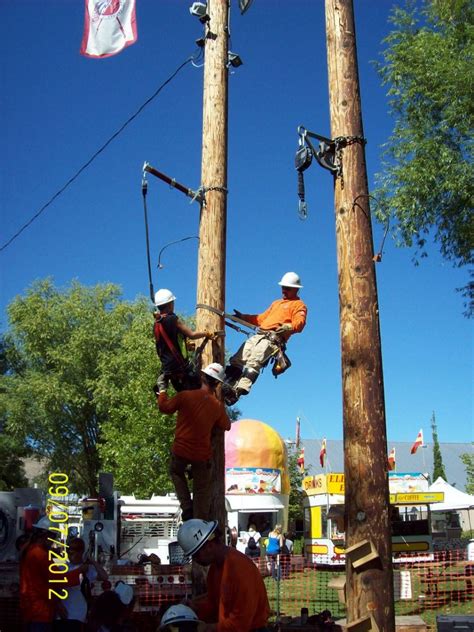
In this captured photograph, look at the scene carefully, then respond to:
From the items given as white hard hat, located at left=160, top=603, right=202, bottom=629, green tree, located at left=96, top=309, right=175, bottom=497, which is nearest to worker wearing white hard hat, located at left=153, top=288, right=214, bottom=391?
white hard hat, located at left=160, top=603, right=202, bottom=629

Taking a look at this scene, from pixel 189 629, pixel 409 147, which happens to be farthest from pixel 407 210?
pixel 189 629

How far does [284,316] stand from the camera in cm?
809

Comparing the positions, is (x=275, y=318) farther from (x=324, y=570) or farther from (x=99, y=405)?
(x=99, y=405)

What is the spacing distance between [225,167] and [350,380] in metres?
2.97

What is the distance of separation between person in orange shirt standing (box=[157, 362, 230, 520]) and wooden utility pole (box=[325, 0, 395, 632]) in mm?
1489

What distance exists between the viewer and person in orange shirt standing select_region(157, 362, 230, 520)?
6867 mm

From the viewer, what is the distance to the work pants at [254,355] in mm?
7805

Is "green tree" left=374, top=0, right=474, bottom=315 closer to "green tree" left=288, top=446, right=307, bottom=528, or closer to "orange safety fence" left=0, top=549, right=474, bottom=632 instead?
"orange safety fence" left=0, top=549, right=474, bottom=632

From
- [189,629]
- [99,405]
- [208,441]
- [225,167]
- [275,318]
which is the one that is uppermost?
[99,405]

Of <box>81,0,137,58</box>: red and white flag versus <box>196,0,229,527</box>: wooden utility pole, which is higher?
<box>81,0,137,58</box>: red and white flag

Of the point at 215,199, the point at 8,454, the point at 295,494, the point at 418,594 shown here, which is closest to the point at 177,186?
the point at 215,199

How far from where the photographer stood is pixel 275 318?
320 inches

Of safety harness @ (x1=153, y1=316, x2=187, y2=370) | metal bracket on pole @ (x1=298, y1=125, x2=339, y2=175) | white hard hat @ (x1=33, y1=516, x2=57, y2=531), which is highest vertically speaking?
metal bracket on pole @ (x1=298, y1=125, x2=339, y2=175)

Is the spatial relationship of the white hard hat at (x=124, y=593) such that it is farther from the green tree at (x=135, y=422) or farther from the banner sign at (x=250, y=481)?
the green tree at (x=135, y=422)
